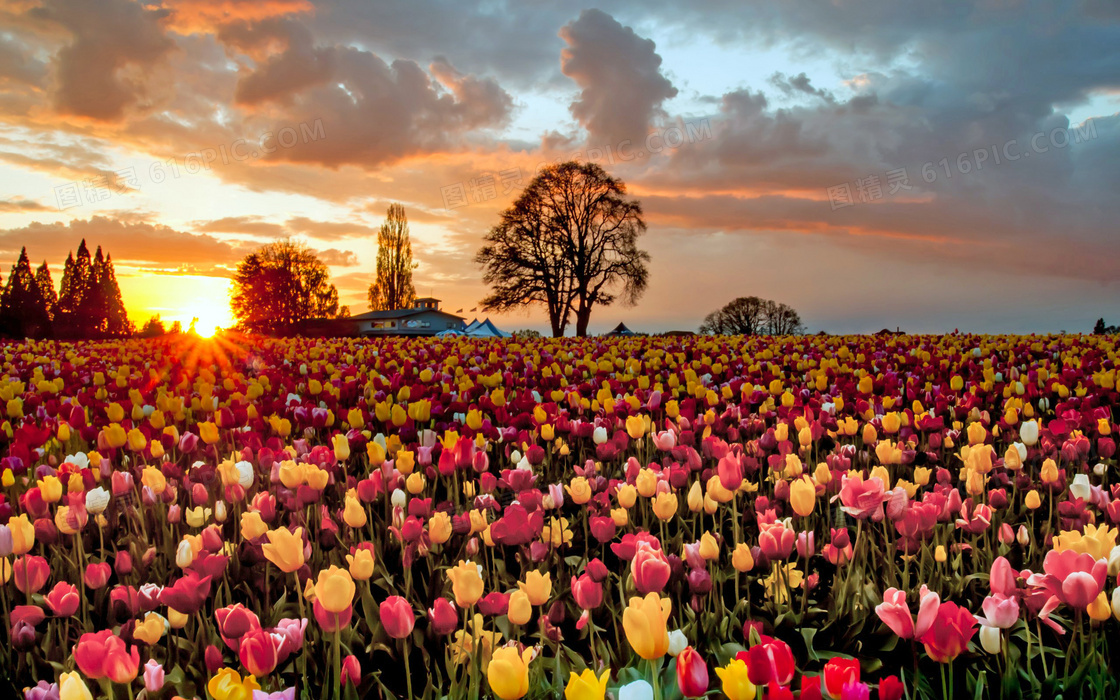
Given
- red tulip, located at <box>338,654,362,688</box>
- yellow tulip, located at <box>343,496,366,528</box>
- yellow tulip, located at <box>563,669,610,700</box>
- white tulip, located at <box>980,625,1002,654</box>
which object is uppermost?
yellow tulip, located at <box>343,496,366,528</box>

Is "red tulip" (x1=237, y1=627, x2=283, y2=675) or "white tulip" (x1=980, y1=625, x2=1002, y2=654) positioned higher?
"red tulip" (x1=237, y1=627, x2=283, y2=675)

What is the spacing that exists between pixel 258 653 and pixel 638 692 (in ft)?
3.12

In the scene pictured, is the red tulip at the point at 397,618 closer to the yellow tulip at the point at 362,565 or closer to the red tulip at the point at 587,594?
the yellow tulip at the point at 362,565

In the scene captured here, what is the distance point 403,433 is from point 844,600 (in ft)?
10.1

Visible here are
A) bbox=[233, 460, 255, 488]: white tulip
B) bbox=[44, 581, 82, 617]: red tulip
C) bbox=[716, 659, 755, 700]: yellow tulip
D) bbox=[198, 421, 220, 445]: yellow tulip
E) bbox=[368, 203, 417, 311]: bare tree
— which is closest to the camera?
bbox=[716, 659, 755, 700]: yellow tulip

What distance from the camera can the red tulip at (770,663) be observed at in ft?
5.26

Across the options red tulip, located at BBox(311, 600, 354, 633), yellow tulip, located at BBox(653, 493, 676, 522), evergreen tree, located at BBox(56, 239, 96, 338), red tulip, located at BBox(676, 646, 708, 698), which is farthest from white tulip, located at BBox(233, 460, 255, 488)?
evergreen tree, located at BBox(56, 239, 96, 338)

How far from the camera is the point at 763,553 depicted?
8.63 feet

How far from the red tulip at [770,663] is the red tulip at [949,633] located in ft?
1.54

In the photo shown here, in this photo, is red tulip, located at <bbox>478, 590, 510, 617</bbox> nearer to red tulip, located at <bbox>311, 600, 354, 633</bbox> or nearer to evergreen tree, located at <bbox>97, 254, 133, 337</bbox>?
red tulip, located at <bbox>311, 600, 354, 633</bbox>

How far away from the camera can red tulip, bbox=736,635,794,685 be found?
160 centimetres

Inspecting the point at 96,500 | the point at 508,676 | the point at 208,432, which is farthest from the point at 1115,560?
the point at 208,432

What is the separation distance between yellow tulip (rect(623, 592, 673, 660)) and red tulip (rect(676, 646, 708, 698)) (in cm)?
6

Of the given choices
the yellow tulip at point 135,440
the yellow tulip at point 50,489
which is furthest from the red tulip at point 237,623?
the yellow tulip at point 135,440
